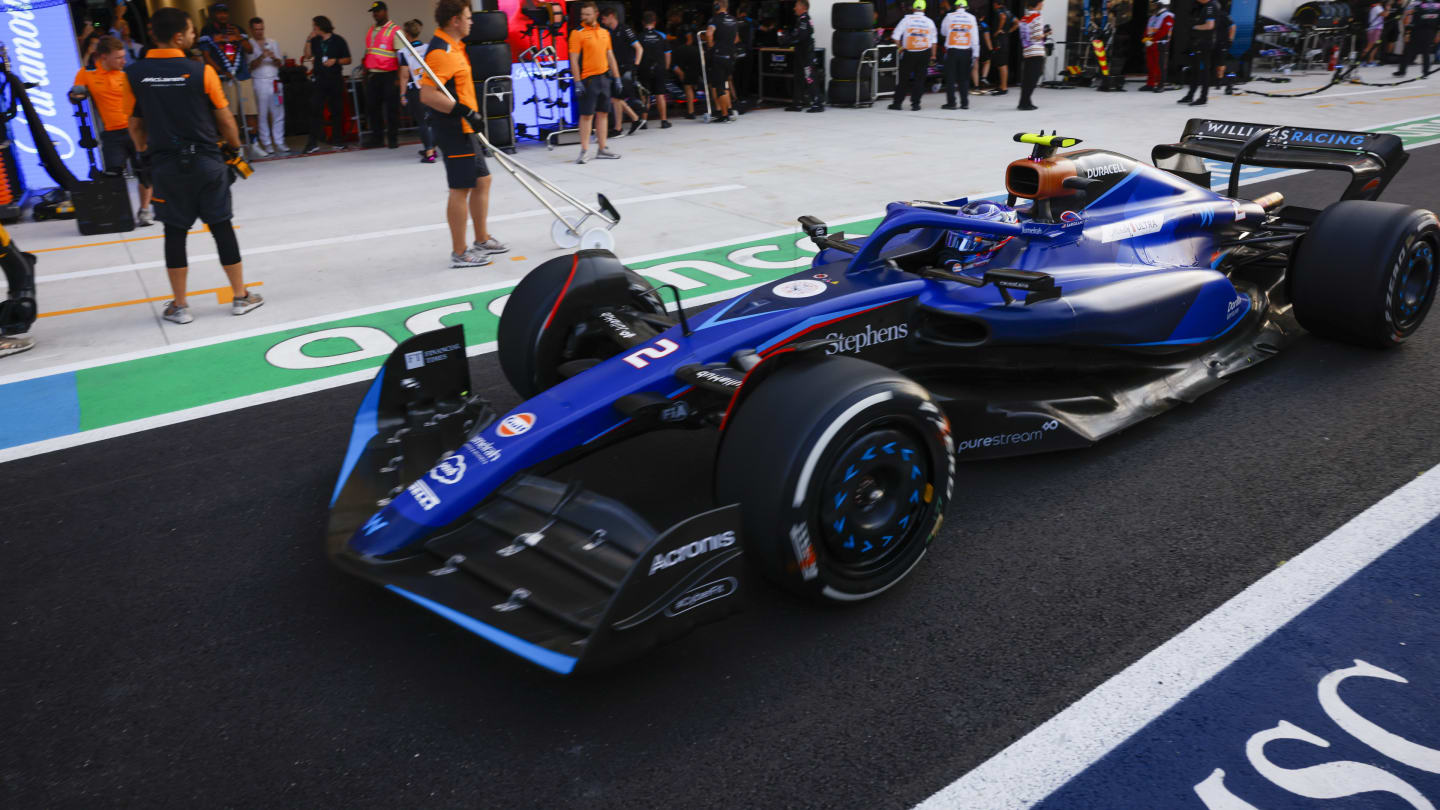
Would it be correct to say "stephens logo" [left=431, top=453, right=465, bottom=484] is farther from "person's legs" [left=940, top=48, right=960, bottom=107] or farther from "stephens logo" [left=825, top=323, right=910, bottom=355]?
"person's legs" [left=940, top=48, right=960, bottom=107]

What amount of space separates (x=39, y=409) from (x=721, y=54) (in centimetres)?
1252

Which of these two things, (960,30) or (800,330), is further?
(960,30)

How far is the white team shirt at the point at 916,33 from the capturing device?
54.3ft

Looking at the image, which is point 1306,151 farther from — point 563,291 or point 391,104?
point 391,104

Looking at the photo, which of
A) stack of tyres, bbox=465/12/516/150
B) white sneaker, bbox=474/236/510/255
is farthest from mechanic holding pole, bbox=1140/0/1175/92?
white sneaker, bbox=474/236/510/255

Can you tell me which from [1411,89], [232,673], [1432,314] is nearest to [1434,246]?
[1432,314]

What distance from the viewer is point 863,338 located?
3746 millimetres

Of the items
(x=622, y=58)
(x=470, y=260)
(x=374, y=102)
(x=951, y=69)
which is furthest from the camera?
(x=951, y=69)

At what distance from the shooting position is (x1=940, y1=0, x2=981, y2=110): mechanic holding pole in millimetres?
16828

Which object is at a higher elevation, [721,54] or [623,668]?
[721,54]

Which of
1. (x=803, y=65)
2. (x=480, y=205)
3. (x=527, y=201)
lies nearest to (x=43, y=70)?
(x=527, y=201)

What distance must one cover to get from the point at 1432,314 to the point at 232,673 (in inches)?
250

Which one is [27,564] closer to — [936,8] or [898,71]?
[898,71]

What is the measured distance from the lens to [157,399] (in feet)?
16.9
